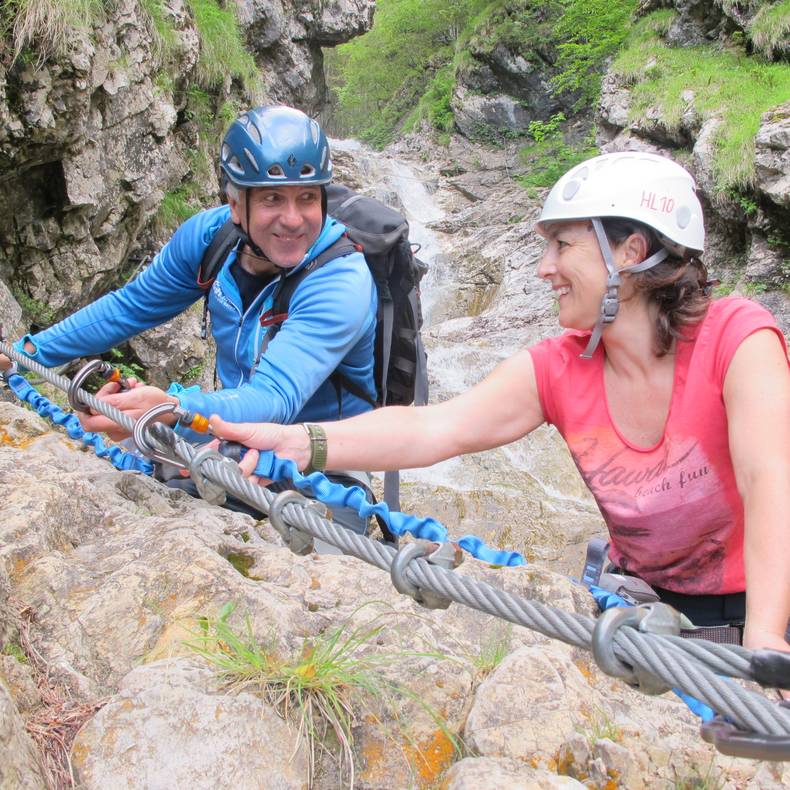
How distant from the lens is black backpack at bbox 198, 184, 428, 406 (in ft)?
11.9

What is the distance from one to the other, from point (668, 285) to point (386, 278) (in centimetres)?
162

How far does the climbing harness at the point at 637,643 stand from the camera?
118 centimetres

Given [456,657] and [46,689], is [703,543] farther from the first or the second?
[46,689]

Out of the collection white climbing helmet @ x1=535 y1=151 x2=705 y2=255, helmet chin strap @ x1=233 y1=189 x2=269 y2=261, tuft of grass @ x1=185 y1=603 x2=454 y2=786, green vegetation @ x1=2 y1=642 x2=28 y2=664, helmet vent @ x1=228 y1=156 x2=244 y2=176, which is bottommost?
tuft of grass @ x1=185 y1=603 x2=454 y2=786

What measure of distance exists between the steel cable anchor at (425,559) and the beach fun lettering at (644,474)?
112 centimetres

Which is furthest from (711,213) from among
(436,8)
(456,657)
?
(436,8)

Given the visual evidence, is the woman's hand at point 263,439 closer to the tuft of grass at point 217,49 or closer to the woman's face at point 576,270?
the woman's face at point 576,270

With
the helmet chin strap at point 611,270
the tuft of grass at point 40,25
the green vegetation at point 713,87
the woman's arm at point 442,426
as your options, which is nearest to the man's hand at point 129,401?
the woman's arm at point 442,426

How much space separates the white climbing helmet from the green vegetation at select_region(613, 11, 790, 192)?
1160 centimetres

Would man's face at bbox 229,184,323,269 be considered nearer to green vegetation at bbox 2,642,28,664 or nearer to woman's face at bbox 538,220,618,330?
woman's face at bbox 538,220,618,330

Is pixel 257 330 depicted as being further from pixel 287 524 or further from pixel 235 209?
pixel 287 524

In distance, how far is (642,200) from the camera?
2.50 meters

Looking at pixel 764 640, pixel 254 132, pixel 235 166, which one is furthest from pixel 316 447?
pixel 254 132

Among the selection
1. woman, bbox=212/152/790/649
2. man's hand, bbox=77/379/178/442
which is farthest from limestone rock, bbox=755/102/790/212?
man's hand, bbox=77/379/178/442
